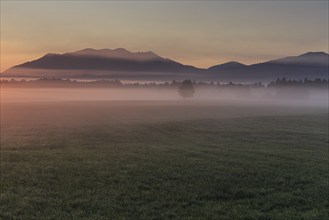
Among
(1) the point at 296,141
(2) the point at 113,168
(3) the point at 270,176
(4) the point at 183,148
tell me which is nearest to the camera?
(3) the point at 270,176

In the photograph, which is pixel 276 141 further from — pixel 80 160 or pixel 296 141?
pixel 80 160

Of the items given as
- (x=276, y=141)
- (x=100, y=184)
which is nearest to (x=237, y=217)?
(x=100, y=184)

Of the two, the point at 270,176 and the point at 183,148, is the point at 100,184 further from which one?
the point at 183,148

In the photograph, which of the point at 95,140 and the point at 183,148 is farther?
the point at 95,140

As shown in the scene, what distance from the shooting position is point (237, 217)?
577 inches

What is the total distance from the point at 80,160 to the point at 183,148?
34.8 feet

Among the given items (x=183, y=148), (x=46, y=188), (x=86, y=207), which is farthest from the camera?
(x=183, y=148)

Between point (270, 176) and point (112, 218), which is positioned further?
point (270, 176)

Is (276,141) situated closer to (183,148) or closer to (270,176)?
(183,148)

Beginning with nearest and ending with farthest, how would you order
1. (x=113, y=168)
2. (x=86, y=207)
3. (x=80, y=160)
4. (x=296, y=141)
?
(x=86, y=207) < (x=113, y=168) < (x=80, y=160) < (x=296, y=141)

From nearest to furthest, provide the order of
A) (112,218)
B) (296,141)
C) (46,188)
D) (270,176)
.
A: (112,218) → (46,188) → (270,176) → (296,141)

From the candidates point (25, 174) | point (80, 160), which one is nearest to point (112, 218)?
point (25, 174)

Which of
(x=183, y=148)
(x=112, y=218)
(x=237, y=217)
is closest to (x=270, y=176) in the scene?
(x=237, y=217)

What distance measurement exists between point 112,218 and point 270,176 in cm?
1149
